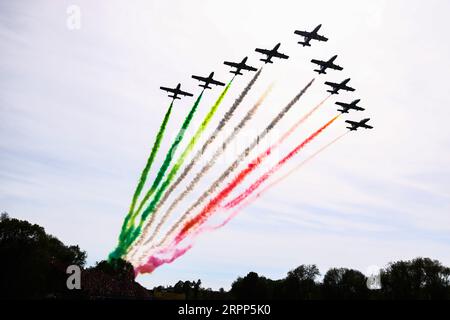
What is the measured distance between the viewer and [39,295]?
104 metres

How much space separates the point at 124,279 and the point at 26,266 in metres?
20.6

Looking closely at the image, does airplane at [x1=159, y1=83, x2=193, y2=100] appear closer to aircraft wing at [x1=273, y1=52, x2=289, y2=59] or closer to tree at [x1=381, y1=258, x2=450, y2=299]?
aircraft wing at [x1=273, y1=52, x2=289, y2=59]

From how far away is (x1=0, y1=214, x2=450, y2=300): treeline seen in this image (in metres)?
93.6

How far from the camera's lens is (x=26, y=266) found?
97188mm

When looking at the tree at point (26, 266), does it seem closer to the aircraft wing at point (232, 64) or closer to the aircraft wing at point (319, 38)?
the aircraft wing at point (232, 64)

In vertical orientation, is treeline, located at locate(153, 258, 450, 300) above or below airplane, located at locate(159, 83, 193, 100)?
below

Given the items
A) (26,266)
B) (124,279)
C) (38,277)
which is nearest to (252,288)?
(124,279)

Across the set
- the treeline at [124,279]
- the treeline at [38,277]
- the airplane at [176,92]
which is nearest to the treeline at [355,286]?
the treeline at [124,279]

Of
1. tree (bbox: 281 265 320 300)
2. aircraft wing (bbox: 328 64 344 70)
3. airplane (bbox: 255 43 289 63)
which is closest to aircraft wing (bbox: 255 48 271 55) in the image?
airplane (bbox: 255 43 289 63)

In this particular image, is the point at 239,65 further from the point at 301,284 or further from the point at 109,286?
the point at 301,284
